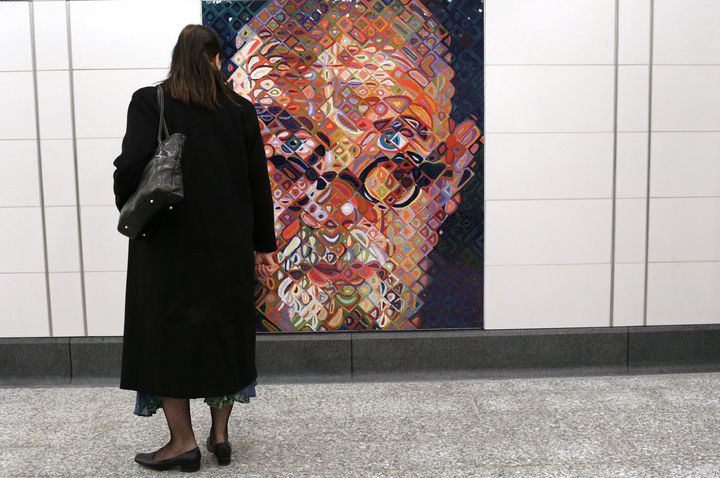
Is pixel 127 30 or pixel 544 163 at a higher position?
pixel 127 30

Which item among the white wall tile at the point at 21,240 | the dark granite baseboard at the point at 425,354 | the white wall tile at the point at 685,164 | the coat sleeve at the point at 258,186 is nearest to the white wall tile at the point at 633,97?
the white wall tile at the point at 685,164

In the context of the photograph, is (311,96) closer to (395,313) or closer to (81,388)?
(395,313)

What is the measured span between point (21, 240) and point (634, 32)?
4.02 metres

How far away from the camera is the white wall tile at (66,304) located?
15.8 feet

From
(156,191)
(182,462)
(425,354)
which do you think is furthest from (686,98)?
(182,462)

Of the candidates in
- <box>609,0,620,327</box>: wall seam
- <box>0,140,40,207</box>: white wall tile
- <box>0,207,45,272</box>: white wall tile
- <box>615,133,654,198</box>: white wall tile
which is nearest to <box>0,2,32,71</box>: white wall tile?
<box>0,140,40,207</box>: white wall tile

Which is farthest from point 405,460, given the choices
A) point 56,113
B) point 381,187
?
point 56,113

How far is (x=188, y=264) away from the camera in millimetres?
3312

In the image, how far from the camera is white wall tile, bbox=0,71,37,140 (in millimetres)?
4688

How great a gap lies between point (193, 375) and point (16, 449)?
1.13 m

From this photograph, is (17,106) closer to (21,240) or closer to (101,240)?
(21,240)

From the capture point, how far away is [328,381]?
4828 millimetres

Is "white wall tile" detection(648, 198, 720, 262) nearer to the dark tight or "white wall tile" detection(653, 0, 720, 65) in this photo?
"white wall tile" detection(653, 0, 720, 65)

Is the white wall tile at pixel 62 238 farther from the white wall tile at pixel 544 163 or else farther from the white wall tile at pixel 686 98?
the white wall tile at pixel 686 98
